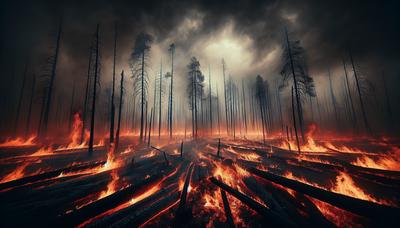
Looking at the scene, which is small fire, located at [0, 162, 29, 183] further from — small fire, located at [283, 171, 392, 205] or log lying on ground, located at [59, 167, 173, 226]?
small fire, located at [283, 171, 392, 205]

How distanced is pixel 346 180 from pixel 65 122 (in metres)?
74.2

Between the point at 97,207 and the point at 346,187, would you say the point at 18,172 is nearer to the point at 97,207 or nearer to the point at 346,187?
the point at 97,207

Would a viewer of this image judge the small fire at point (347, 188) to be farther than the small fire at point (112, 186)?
No

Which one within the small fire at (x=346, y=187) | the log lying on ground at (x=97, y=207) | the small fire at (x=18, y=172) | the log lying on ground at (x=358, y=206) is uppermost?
the log lying on ground at (x=358, y=206)

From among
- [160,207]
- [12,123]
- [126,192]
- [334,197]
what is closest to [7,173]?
[126,192]

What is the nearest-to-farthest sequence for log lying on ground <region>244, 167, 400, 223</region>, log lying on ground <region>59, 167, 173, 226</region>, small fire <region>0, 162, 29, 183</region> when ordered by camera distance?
1. log lying on ground <region>244, 167, 400, 223</region>
2. log lying on ground <region>59, 167, 173, 226</region>
3. small fire <region>0, 162, 29, 183</region>

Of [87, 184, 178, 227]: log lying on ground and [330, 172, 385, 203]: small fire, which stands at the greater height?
[87, 184, 178, 227]: log lying on ground

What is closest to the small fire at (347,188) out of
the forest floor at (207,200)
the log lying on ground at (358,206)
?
the forest floor at (207,200)

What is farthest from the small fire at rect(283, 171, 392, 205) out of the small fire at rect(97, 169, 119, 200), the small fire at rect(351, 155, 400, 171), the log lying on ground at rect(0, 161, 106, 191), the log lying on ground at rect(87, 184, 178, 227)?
the log lying on ground at rect(0, 161, 106, 191)

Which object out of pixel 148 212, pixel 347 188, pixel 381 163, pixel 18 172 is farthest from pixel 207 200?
pixel 18 172

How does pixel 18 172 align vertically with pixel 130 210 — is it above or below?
below

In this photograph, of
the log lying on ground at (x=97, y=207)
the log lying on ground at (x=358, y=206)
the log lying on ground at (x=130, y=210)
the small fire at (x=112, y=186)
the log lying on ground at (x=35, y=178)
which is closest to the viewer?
the log lying on ground at (x=358, y=206)

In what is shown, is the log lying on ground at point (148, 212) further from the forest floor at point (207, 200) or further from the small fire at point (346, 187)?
the small fire at point (346, 187)

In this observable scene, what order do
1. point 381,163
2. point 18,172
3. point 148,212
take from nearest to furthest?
point 148,212 < point 381,163 < point 18,172
